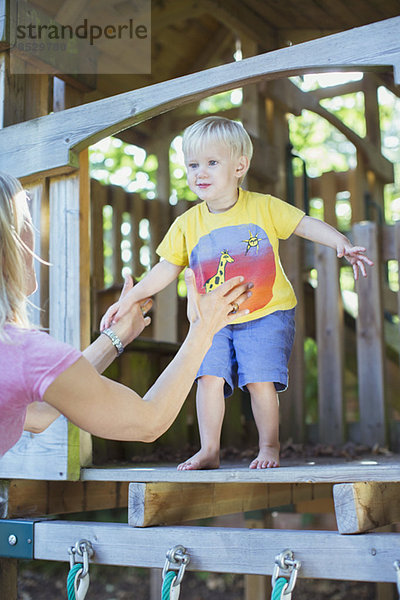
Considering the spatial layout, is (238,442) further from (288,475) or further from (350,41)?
(350,41)

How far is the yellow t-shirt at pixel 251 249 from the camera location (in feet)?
11.0

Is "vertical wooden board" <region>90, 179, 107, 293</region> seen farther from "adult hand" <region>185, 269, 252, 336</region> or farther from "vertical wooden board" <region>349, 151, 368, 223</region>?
"adult hand" <region>185, 269, 252, 336</region>

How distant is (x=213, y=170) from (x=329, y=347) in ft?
7.93

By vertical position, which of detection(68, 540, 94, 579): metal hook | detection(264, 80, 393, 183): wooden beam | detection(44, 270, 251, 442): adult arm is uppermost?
detection(264, 80, 393, 183): wooden beam

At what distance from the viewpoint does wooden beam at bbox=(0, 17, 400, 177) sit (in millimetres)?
2717

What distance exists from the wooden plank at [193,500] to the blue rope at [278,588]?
651 mm

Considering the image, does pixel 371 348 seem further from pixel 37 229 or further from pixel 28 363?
pixel 28 363

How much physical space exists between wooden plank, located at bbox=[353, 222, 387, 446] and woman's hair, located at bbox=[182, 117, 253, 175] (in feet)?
6.70

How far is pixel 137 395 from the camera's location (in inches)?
78.3

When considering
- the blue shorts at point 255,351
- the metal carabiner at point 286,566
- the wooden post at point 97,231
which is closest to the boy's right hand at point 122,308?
the blue shorts at point 255,351

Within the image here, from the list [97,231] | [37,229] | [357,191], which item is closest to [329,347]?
[357,191]

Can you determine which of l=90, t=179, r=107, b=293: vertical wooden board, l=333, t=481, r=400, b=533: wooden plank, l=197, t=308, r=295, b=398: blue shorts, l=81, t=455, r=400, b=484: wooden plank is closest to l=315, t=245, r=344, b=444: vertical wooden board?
l=90, t=179, r=107, b=293: vertical wooden board

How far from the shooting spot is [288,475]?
8.66ft

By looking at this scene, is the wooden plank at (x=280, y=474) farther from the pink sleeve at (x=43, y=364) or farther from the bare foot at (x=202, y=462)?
the pink sleeve at (x=43, y=364)
